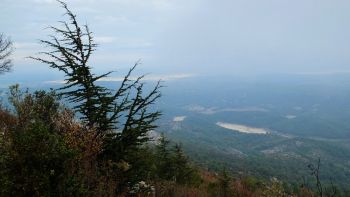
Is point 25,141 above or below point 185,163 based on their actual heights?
above

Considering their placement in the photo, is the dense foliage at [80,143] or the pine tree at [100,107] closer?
the dense foliage at [80,143]

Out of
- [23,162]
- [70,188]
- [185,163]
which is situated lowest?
[185,163]

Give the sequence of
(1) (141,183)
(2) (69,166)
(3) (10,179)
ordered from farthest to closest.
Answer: (1) (141,183) < (2) (69,166) < (3) (10,179)

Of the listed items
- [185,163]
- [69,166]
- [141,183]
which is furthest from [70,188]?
[185,163]

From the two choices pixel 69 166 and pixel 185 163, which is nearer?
pixel 69 166

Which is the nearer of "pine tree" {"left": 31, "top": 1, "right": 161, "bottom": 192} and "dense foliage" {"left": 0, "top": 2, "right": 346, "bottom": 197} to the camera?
"dense foliage" {"left": 0, "top": 2, "right": 346, "bottom": 197}

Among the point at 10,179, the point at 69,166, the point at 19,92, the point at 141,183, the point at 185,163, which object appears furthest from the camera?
the point at 185,163

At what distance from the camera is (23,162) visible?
7.05m

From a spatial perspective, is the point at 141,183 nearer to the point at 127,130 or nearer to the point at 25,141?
the point at 127,130

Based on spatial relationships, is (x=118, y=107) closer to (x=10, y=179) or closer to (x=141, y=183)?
(x=141, y=183)

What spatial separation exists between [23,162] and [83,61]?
5100mm

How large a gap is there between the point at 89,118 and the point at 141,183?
2.36m

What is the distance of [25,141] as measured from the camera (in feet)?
23.6

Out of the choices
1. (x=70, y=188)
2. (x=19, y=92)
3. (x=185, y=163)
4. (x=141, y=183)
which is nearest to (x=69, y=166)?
(x=70, y=188)
